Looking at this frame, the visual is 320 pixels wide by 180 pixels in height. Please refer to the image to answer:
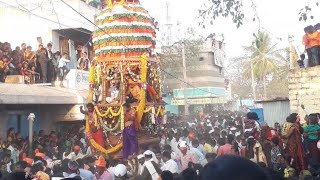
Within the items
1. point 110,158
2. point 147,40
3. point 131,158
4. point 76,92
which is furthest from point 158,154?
point 76,92

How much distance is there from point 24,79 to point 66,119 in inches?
84.0

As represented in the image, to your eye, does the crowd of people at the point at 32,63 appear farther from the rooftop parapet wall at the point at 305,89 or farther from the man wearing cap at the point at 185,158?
the rooftop parapet wall at the point at 305,89

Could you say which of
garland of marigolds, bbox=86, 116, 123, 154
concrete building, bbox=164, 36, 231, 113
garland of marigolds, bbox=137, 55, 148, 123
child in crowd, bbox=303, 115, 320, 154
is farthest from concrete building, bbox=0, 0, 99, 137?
concrete building, bbox=164, 36, 231, 113

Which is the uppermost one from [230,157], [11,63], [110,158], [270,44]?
[270,44]

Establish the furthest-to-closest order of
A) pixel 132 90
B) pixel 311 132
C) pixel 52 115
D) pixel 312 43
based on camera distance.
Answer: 1. pixel 52 115
2. pixel 312 43
3. pixel 132 90
4. pixel 311 132

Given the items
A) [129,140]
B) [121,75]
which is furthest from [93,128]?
[121,75]

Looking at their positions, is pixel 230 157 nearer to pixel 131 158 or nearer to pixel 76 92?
pixel 131 158

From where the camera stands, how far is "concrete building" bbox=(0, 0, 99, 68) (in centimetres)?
1785

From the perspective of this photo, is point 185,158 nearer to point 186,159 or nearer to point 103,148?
point 186,159

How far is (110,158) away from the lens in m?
10.1

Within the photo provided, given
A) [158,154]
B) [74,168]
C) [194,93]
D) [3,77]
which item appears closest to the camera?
[74,168]

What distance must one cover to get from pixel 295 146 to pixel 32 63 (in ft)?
30.3

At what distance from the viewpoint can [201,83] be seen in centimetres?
4091

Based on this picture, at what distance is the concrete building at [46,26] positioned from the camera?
17847 millimetres
